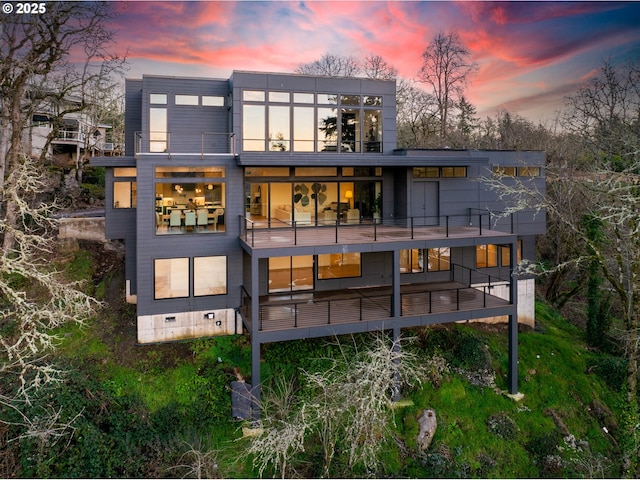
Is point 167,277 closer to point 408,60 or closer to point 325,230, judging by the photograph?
point 325,230

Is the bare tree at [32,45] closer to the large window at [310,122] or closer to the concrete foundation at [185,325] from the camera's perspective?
the concrete foundation at [185,325]

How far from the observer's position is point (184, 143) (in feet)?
50.7

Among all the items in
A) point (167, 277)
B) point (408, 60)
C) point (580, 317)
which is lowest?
point (580, 317)

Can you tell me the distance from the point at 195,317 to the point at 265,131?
705 centimetres

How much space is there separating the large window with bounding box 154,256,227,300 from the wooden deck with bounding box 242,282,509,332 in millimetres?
1489

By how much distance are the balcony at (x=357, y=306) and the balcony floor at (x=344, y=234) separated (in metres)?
1.74

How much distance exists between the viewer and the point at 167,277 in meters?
13.2

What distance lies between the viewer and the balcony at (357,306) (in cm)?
1204

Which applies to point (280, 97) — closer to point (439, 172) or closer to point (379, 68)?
point (439, 172)

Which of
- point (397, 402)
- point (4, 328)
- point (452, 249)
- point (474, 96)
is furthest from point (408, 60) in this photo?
point (4, 328)

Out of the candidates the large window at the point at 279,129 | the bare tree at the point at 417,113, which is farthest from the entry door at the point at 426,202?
the bare tree at the point at 417,113

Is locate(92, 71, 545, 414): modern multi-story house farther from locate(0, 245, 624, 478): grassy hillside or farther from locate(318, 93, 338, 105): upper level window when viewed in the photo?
locate(0, 245, 624, 478): grassy hillside

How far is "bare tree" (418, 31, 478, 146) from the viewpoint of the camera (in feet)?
90.3

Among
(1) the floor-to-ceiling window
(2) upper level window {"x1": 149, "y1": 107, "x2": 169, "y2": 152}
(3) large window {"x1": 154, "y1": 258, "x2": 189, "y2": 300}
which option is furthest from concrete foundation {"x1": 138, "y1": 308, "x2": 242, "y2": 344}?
(2) upper level window {"x1": 149, "y1": 107, "x2": 169, "y2": 152}
